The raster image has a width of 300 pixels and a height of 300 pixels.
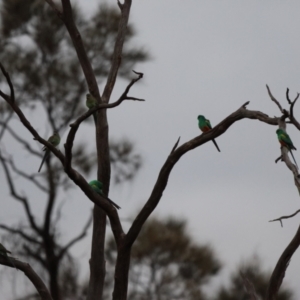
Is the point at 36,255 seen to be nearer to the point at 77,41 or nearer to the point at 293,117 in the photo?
the point at 77,41

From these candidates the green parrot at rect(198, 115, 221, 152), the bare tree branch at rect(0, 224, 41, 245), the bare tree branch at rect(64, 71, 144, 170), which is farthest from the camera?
the bare tree branch at rect(0, 224, 41, 245)

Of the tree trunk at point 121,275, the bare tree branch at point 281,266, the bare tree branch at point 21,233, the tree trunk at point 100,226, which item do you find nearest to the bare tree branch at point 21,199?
the bare tree branch at point 21,233

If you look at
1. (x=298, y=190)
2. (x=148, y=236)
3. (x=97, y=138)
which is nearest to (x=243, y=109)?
(x=298, y=190)

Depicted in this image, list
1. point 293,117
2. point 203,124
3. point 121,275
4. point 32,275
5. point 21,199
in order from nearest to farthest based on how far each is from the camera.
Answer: point 293,117, point 121,275, point 32,275, point 203,124, point 21,199

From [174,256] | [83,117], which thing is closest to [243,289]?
[174,256]

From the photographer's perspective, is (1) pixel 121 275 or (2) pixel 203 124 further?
(2) pixel 203 124

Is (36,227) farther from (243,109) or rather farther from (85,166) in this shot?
(243,109)

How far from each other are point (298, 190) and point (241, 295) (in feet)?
29.6

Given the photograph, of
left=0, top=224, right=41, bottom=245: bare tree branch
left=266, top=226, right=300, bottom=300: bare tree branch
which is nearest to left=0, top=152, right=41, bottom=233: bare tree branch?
left=0, top=224, right=41, bottom=245: bare tree branch

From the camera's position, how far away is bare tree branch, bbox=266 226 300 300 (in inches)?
253

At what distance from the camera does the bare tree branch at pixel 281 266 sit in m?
6.43

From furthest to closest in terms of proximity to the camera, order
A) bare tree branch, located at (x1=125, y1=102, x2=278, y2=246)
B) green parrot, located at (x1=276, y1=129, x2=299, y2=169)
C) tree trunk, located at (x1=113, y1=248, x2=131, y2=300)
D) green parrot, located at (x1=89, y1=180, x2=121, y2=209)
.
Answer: green parrot, located at (x1=89, y1=180, x2=121, y2=209) → tree trunk, located at (x1=113, y1=248, x2=131, y2=300) → green parrot, located at (x1=276, y1=129, x2=299, y2=169) → bare tree branch, located at (x1=125, y1=102, x2=278, y2=246)

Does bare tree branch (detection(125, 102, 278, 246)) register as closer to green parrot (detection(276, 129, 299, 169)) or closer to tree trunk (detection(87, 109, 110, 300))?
green parrot (detection(276, 129, 299, 169))

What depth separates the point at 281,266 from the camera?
650 centimetres
